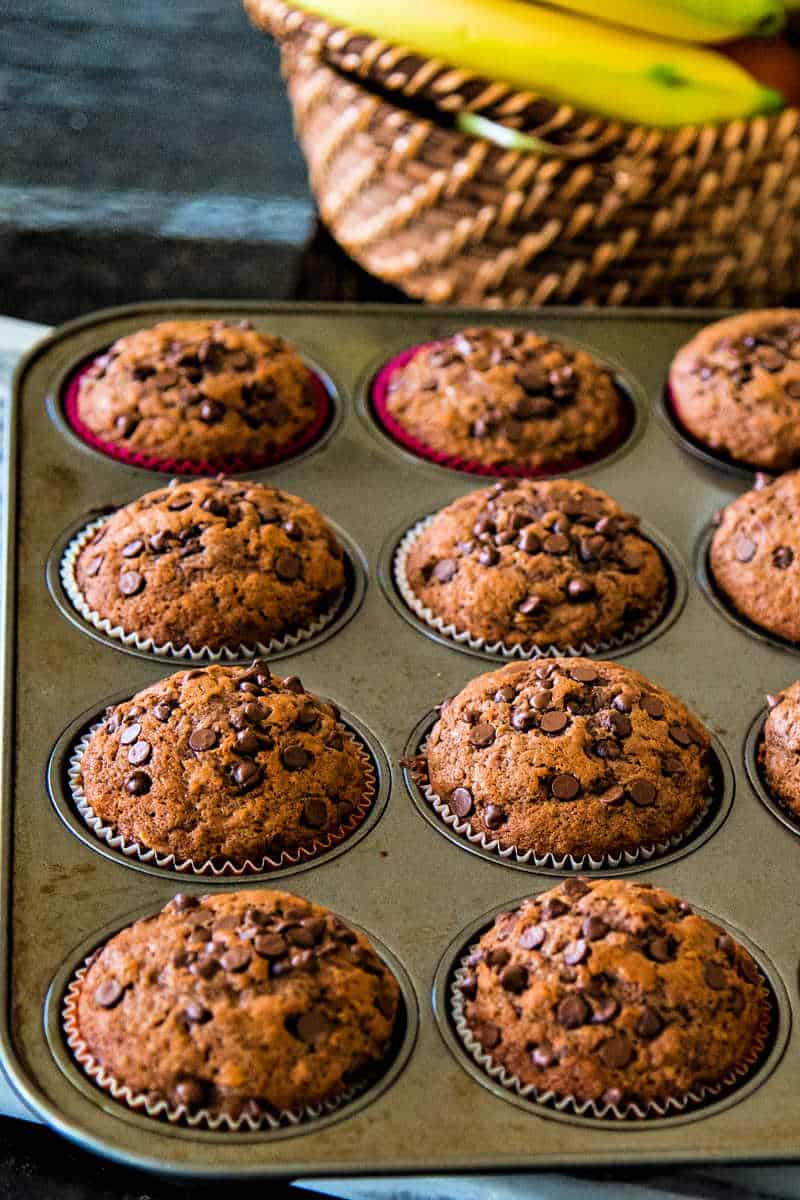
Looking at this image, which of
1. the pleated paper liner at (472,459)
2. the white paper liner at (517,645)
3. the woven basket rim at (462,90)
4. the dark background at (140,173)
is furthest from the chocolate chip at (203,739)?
the dark background at (140,173)

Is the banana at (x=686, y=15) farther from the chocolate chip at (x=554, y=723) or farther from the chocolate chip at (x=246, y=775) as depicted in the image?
the chocolate chip at (x=246, y=775)

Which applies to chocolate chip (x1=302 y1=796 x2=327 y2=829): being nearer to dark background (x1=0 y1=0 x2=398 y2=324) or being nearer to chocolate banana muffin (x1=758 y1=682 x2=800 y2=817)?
chocolate banana muffin (x1=758 y1=682 x2=800 y2=817)

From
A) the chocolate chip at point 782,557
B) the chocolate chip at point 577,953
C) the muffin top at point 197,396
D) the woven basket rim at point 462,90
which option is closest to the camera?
the chocolate chip at point 577,953

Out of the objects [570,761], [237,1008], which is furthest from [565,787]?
[237,1008]

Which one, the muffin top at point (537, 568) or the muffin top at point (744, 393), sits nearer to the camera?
the muffin top at point (537, 568)

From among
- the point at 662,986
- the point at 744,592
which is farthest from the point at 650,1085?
the point at 744,592

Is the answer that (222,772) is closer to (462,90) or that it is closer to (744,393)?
(744,393)

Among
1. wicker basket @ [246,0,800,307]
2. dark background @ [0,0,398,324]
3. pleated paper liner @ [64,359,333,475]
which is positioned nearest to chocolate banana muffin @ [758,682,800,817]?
pleated paper liner @ [64,359,333,475]
